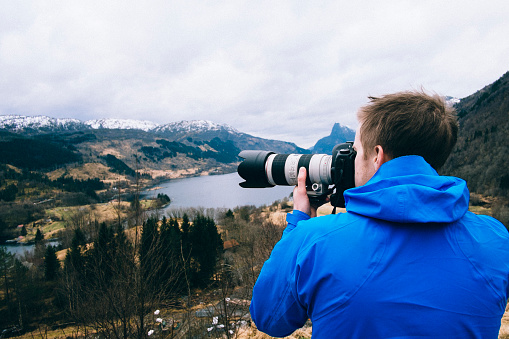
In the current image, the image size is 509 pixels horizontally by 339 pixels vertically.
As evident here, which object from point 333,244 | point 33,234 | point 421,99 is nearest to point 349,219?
point 333,244

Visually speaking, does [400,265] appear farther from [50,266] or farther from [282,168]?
[50,266]

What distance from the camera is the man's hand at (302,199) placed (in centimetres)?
114

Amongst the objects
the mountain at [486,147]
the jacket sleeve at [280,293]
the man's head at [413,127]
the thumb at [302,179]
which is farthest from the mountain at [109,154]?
the man's head at [413,127]

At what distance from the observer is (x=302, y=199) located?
1.17 m

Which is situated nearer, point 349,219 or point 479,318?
point 479,318

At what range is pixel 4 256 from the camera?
2075cm

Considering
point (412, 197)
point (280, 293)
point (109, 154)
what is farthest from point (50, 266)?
point (109, 154)

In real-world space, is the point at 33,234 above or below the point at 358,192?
below

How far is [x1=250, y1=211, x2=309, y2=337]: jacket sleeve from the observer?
0.73 metres

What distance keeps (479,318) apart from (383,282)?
0.76ft

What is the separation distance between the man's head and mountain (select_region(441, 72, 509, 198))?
4317 cm

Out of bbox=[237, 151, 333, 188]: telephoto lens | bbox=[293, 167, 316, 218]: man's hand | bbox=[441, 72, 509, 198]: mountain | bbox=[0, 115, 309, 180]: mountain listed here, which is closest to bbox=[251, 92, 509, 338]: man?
bbox=[293, 167, 316, 218]: man's hand

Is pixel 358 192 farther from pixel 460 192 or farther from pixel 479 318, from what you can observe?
pixel 479 318

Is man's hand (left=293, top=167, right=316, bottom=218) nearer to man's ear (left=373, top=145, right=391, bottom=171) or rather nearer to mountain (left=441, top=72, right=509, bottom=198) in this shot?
man's ear (left=373, top=145, right=391, bottom=171)
